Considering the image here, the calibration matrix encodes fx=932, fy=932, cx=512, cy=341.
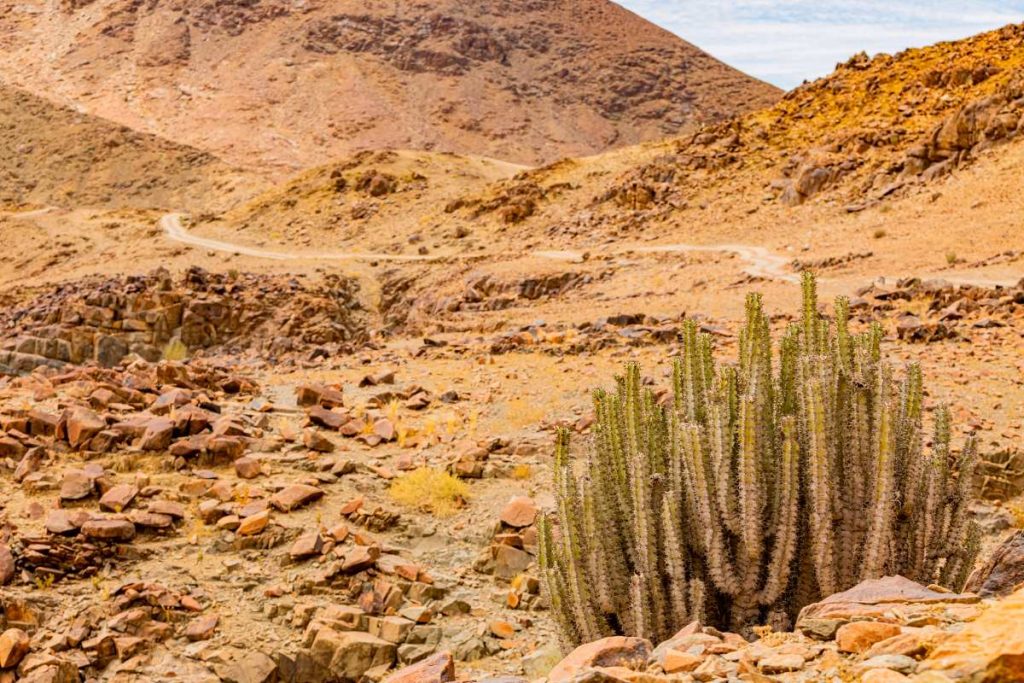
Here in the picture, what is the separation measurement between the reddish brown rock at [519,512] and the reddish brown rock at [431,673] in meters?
3.13

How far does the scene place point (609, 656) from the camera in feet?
11.3

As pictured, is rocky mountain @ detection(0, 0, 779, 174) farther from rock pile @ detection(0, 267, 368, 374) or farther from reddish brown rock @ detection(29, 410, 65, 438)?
reddish brown rock @ detection(29, 410, 65, 438)

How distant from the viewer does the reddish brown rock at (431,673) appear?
3811 millimetres

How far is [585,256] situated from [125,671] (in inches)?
827

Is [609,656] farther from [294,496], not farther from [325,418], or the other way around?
[325,418]

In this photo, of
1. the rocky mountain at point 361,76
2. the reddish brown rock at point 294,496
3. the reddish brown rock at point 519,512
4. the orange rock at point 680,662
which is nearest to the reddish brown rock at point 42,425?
the reddish brown rock at point 294,496

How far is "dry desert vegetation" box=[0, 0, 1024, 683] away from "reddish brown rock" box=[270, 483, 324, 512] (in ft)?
0.11

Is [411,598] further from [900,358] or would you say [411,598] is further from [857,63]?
[857,63]

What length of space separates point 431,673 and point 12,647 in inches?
117

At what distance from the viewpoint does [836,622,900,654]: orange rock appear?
289 cm

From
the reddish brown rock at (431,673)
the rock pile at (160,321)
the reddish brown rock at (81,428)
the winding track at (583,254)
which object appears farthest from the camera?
the rock pile at (160,321)

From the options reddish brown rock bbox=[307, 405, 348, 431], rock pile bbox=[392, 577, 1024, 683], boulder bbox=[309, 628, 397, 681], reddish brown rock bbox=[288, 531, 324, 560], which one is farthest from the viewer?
reddish brown rock bbox=[307, 405, 348, 431]

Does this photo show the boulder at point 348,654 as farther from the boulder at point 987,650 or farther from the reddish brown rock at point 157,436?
the boulder at point 987,650

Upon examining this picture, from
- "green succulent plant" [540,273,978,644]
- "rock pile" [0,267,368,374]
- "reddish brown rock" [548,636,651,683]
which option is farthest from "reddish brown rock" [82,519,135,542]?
"rock pile" [0,267,368,374]
